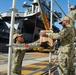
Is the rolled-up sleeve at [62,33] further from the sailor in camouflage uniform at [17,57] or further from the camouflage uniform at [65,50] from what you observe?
the sailor in camouflage uniform at [17,57]

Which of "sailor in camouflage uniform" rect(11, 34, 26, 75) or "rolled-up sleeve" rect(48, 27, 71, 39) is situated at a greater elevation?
"rolled-up sleeve" rect(48, 27, 71, 39)

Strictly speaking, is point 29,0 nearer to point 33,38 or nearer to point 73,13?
point 33,38

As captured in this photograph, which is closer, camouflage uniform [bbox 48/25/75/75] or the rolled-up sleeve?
the rolled-up sleeve

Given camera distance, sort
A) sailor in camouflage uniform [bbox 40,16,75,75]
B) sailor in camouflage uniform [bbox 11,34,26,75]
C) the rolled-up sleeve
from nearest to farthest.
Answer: the rolled-up sleeve → sailor in camouflage uniform [bbox 40,16,75,75] → sailor in camouflage uniform [bbox 11,34,26,75]

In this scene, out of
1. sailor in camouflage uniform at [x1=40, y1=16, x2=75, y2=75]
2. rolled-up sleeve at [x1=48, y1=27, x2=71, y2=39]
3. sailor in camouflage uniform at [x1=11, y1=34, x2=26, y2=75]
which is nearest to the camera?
rolled-up sleeve at [x1=48, y1=27, x2=71, y2=39]

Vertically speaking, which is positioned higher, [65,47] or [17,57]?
[65,47]

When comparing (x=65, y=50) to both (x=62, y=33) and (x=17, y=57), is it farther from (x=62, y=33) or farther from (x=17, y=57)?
(x=17, y=57)

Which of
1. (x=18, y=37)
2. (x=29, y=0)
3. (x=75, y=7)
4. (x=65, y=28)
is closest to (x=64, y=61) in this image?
(x=65, y=28)

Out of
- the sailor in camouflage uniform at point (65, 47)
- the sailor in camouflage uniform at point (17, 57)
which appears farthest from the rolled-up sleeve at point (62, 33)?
the sailor in camouflage uniform at point (17, 57)

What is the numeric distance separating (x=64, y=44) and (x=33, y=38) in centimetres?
4545

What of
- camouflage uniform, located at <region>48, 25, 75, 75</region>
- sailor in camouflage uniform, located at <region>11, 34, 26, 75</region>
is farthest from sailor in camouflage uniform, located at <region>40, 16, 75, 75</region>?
sailor in camouflage uniform, located at <region>11, 34, 26, 75</region>

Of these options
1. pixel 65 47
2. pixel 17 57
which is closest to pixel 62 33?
pixel 65 47

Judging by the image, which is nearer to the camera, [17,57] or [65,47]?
[65,47]

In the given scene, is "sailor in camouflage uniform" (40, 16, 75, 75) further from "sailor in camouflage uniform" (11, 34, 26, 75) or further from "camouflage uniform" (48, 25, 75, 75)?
"sailor in camouflage uniform" (11, 34, 26, 75)
